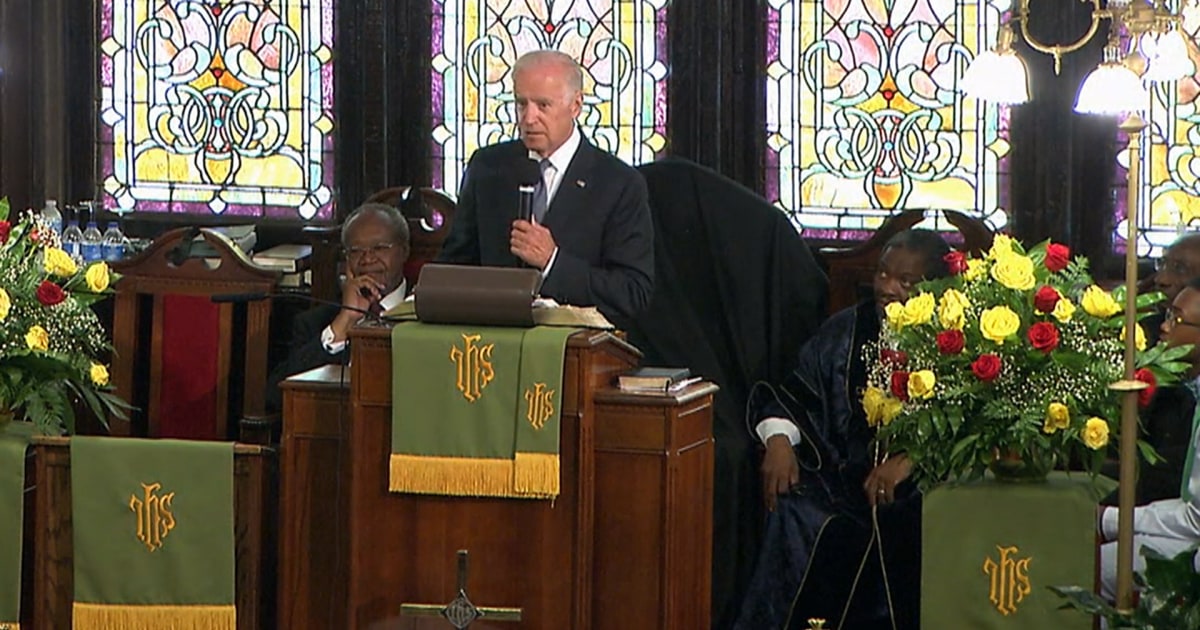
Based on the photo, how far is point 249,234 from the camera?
28.0 feet

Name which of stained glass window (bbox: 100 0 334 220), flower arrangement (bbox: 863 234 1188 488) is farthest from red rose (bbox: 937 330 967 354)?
stained glass window (bbox: 100 0 334 220)

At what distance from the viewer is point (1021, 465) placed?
5.89m

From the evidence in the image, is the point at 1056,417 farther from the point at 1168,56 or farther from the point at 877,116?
the point at 877,116

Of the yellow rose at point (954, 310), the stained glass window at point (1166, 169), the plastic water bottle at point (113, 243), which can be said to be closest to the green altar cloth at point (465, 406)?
the yellow rose at point (954, 310)

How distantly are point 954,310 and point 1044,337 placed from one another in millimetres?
262

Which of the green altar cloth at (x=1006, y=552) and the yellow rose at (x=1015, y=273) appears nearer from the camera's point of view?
the green altar cloth at (x=1006, y=552)

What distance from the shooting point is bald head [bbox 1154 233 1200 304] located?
697cm

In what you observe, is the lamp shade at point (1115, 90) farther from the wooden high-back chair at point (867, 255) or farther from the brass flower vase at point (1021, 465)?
the wooden high-back chair at point (867, 255)

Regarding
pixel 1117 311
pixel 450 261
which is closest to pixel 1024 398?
pixel 1117 311

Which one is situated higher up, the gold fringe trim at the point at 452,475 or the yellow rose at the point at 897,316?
the yellow rose at the point at 897,316

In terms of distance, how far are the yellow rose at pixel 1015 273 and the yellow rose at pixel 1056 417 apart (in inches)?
14.1

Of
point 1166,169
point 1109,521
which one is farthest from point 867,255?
point 1109,521

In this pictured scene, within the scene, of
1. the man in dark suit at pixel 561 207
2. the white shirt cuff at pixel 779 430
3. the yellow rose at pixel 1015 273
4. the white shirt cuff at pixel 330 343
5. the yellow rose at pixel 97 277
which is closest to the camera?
the yellow rose at pixel 1015 273

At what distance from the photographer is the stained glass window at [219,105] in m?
8.79
